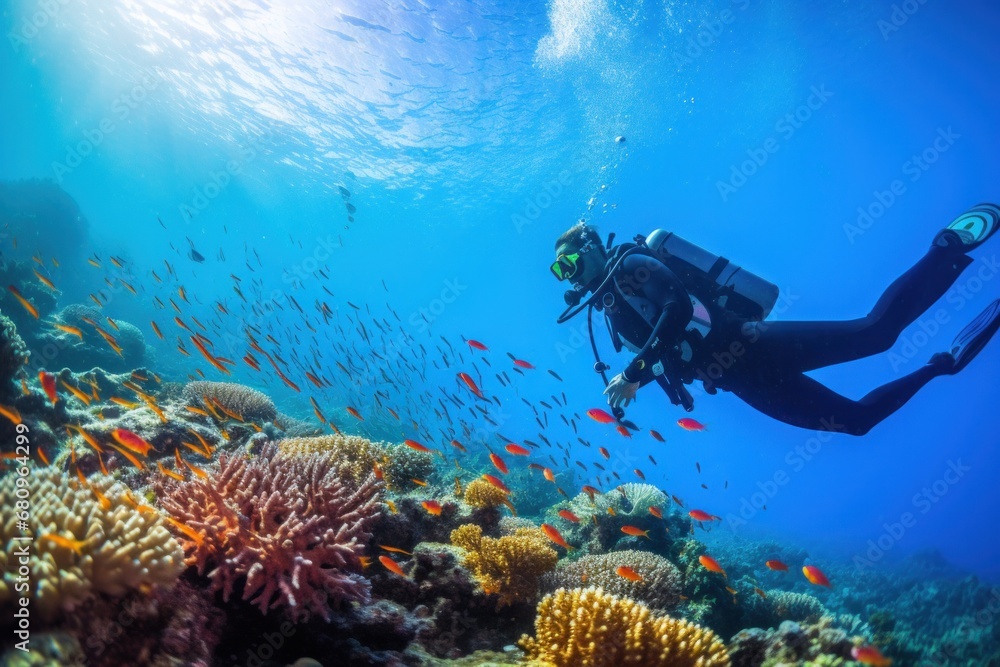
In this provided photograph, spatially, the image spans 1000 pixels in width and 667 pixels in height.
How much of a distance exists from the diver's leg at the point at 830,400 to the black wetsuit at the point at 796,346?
1cm

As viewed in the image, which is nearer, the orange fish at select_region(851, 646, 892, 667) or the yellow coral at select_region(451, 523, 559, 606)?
the orange fish at select_region(851, 646, 892, 667)

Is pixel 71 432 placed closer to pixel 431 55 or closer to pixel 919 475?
pixel 431 55

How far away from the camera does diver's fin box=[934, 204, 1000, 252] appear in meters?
6.75

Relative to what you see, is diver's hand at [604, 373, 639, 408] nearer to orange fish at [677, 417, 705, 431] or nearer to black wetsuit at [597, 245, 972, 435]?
black wetsuit at [597, 245, 972, 435]

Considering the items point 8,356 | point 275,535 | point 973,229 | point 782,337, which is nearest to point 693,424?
point 782,337

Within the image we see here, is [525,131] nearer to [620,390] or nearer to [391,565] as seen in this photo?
[620,390]

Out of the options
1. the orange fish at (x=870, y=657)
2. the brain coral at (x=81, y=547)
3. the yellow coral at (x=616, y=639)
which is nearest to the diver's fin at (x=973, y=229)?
the orange fish at (x=870, y=657)

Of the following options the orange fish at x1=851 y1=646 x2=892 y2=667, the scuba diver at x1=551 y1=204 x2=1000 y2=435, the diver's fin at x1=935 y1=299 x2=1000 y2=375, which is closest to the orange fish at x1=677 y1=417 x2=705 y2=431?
the scuba diver at x1=551 y1=204 x2=1000 y2=435

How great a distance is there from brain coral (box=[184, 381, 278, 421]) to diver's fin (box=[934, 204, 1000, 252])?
12046 mm

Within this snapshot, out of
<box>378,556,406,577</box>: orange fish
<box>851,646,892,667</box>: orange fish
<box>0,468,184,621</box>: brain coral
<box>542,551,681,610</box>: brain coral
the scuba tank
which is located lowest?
<box>851,646,892,667</box>: orange fish

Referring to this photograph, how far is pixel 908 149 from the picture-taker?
3086 centimetres

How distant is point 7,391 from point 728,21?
27.4 m

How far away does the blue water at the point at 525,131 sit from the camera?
835 inches

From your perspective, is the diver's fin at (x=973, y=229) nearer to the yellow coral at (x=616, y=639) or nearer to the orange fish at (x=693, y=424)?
the orange fish at (x=693, y=424)
